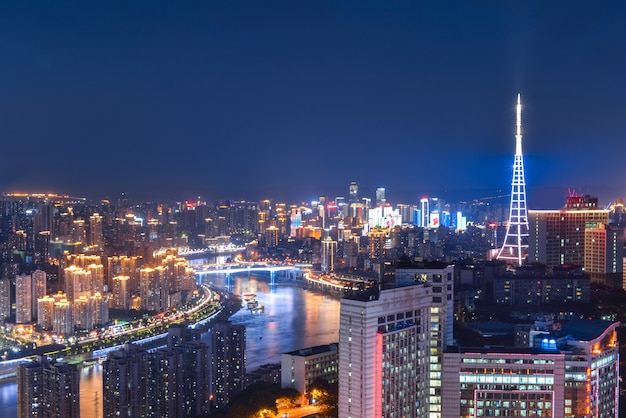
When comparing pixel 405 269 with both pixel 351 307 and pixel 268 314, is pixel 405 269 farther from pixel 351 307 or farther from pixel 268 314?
pixel 268 314

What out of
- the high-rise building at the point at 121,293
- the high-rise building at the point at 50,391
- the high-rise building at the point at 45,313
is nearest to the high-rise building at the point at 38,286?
the high-rise building at the point at 45,313

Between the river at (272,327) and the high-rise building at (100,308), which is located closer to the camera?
the river at (272,327)

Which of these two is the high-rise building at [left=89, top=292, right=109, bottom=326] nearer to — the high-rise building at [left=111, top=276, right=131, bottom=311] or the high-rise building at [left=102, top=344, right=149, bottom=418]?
the high-rise building at [left=111, top=276, right=131, bottom=311]

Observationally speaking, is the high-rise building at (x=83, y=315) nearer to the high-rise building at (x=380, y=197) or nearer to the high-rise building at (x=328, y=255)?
the high-rise building at (x=328, y=255)

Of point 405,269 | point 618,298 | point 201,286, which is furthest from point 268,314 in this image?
point 405,269

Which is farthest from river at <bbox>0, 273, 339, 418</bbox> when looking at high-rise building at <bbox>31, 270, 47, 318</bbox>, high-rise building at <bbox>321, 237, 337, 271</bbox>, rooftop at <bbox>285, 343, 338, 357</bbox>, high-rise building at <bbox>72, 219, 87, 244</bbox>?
high-rise building at <bbox>72, 219, 87, 244</bbox>

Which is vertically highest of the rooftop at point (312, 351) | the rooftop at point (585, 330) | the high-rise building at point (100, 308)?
the rooftop at point (585, 330)
